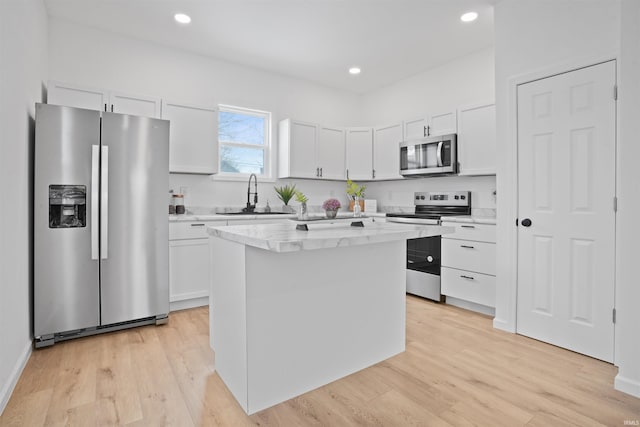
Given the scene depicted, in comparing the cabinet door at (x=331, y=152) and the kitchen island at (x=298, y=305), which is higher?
the cabinet door at (x=331, y=152)

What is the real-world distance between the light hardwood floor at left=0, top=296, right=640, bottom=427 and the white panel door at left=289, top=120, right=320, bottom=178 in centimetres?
253

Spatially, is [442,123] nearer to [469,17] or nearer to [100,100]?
[469,17]

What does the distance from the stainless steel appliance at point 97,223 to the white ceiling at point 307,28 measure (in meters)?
1.17

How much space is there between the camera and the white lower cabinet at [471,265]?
3.18m

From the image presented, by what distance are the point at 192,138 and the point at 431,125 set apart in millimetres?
2754

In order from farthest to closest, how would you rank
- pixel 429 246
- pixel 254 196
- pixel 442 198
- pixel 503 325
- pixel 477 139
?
pixel 254 196, pixel 442 198, pixel 429 246, pixel 477 139, pixel 503 325

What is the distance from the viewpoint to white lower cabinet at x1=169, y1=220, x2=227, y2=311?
3268 millimetres

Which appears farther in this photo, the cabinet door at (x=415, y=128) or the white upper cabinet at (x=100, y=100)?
Result: the cabinet door at (x=415, y=128)

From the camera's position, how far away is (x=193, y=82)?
4027mm

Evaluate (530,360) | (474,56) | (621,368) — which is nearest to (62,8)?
(474,56)

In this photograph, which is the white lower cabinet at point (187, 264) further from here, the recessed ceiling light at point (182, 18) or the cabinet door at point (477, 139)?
the cabinet door at point (477, 139)

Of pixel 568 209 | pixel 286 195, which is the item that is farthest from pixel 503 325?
pixel 286 195

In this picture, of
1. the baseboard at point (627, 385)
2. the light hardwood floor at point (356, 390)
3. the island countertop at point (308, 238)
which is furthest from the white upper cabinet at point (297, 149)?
the baseboard at point (627, 385)

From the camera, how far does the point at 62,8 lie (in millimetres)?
3102
